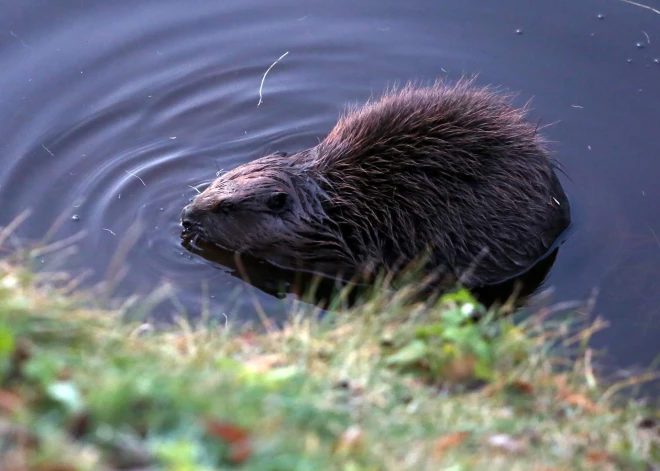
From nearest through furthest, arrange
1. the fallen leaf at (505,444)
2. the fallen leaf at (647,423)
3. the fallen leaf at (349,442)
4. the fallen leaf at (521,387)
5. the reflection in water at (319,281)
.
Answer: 1. the fallen leaf at (349,442)
2. the fallen leaf at (505,444)
3. the fallen leaf at (521,387)
4. the fallen leaf at (647,423)
5. the reflection in water at (319,281)

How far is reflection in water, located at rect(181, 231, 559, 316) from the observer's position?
4.63 m

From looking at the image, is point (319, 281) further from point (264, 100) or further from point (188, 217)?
point (264, 100)

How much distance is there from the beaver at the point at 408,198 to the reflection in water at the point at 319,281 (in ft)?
0.16

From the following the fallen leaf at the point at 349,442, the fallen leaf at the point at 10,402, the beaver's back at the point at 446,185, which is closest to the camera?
the fallen leaf at the point at 10,402

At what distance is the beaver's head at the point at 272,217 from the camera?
15.6 feet

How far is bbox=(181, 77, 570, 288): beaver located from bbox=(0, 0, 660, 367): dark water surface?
1.06ft

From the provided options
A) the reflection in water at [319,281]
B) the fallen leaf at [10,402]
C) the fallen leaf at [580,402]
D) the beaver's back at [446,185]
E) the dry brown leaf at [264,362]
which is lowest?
the reflection in water at [319,281]

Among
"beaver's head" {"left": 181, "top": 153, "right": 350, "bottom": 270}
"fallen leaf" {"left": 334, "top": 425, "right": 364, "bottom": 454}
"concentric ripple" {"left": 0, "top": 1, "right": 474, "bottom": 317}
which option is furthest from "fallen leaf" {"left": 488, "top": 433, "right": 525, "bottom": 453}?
"beaver's head" {"left": 181, "top": 153, "right": 350, "bottom": 270}

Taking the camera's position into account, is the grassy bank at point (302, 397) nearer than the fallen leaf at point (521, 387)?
Yes

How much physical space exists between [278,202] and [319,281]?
0.50 m

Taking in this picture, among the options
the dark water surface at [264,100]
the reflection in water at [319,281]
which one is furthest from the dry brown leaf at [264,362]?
the reflection in water at [319,281]

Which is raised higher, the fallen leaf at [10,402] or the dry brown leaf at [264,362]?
the fallen leaf at [10,402]

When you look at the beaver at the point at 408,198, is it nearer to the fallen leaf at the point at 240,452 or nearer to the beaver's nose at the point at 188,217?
the beaver's nose at the point at 188,217

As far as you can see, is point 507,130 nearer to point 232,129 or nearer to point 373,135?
point 373,135
